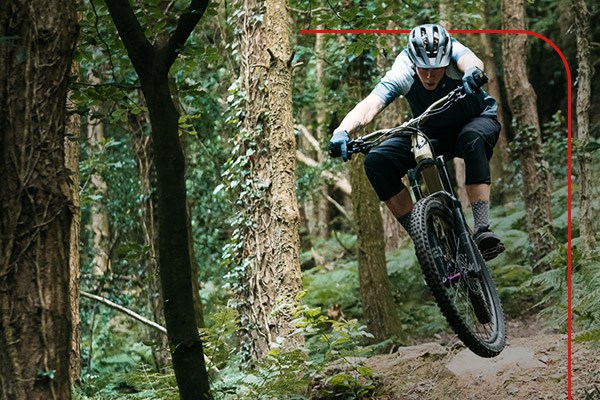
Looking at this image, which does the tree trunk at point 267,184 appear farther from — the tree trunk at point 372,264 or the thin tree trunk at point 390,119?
the thin tree trunk at point 390,119

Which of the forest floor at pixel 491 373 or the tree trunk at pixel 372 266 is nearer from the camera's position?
the forest floor at pixel 491 373

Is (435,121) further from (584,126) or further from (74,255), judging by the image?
(74,255)

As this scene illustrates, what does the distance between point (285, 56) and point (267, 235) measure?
6.21 ft

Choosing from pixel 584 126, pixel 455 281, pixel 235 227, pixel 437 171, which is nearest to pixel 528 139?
pixel 584 126

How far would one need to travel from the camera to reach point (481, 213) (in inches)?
232

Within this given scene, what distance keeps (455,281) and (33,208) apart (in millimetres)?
2972

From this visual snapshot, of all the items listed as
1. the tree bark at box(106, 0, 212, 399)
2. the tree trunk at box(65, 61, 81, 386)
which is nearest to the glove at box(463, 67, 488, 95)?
the tree bark at box(106, 0, 212, 399)

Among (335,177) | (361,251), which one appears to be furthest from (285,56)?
(335,177)

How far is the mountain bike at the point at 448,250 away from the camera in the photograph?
17.0ft

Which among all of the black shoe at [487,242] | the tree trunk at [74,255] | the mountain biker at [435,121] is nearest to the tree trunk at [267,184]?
the tree trunk at [74,255]

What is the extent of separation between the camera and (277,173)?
26.2 ft

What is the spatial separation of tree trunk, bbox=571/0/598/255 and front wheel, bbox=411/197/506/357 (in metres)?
2.77

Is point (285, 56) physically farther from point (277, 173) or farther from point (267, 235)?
point (267, 235)

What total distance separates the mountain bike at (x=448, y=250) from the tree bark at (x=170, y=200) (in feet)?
4.62
